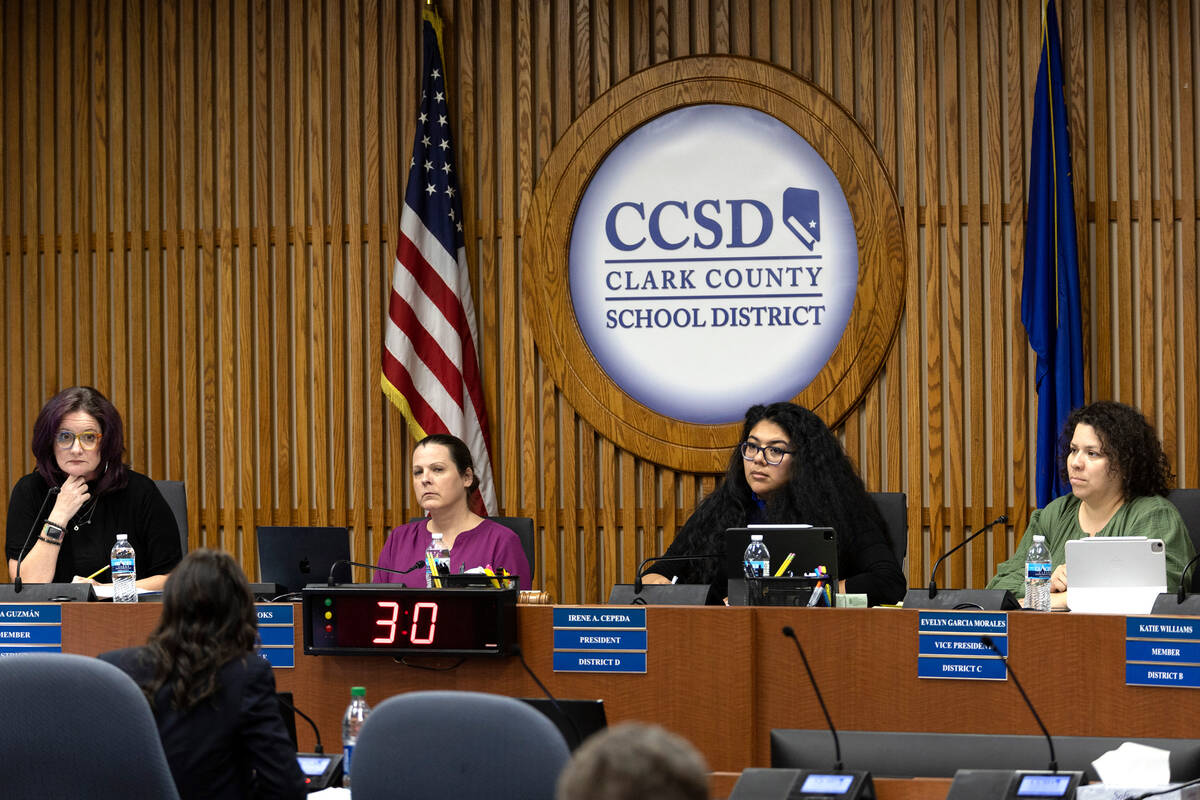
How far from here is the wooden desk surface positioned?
119 inches

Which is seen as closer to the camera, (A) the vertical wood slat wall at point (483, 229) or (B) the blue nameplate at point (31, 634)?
(B) the blue nameplate at point (31, 634)

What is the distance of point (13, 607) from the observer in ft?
11.8

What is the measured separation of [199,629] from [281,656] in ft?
2.48

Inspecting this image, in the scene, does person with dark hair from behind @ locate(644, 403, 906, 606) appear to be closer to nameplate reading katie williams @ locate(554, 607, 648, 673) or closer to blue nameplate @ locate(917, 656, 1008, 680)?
nameplate reading katie williams @ locate(554, 607, 648, 673)

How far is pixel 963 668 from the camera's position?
3123 millimetres

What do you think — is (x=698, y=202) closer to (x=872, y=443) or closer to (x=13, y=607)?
(x=872, y=443)

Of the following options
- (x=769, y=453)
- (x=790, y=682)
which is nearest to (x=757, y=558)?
(x=790, y=682)

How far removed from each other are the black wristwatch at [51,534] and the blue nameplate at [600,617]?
2.01 m

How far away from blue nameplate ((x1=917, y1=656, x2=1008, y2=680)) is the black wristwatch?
277cm

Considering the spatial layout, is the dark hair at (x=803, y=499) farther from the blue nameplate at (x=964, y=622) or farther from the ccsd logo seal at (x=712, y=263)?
the blue nameplate at (x=964, y=622)

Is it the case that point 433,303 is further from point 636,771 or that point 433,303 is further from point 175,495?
point 636,771

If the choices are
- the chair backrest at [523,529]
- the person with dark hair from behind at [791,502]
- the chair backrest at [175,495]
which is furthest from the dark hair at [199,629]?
the chair backrest at [175,495]

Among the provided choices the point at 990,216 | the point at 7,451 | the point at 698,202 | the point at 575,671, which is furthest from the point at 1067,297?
the point at 7,451

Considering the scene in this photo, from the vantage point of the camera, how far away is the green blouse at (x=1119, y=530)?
4234 mm
